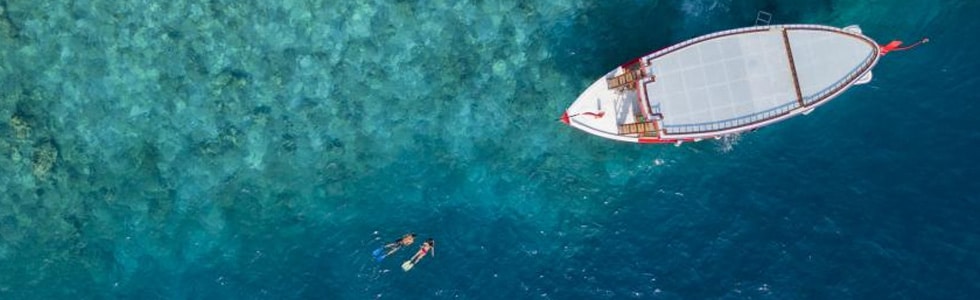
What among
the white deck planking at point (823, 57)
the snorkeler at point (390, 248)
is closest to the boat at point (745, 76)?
the white deck planking at point (823, 57)

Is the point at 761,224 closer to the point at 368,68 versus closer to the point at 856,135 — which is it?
the point at 856,135

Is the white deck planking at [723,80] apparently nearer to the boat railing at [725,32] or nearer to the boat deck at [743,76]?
the boat deck at [743,76]

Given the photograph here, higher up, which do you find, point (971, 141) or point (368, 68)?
point (368, 68)

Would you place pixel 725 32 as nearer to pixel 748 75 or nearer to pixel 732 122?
pixel 748 75

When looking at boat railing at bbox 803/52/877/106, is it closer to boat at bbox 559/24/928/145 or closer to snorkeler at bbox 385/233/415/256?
boat at bbox 559/24/928/145

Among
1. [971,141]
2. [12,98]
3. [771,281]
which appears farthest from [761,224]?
[12,98]

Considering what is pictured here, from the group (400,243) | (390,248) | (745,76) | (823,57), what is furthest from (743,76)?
(390,248)

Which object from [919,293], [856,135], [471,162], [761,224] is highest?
[471,162]

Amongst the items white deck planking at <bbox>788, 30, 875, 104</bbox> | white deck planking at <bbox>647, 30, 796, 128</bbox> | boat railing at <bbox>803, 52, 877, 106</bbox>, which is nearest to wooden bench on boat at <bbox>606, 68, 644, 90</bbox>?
white deck planking at <bbox>647, 30, 796, 128</bbox>
